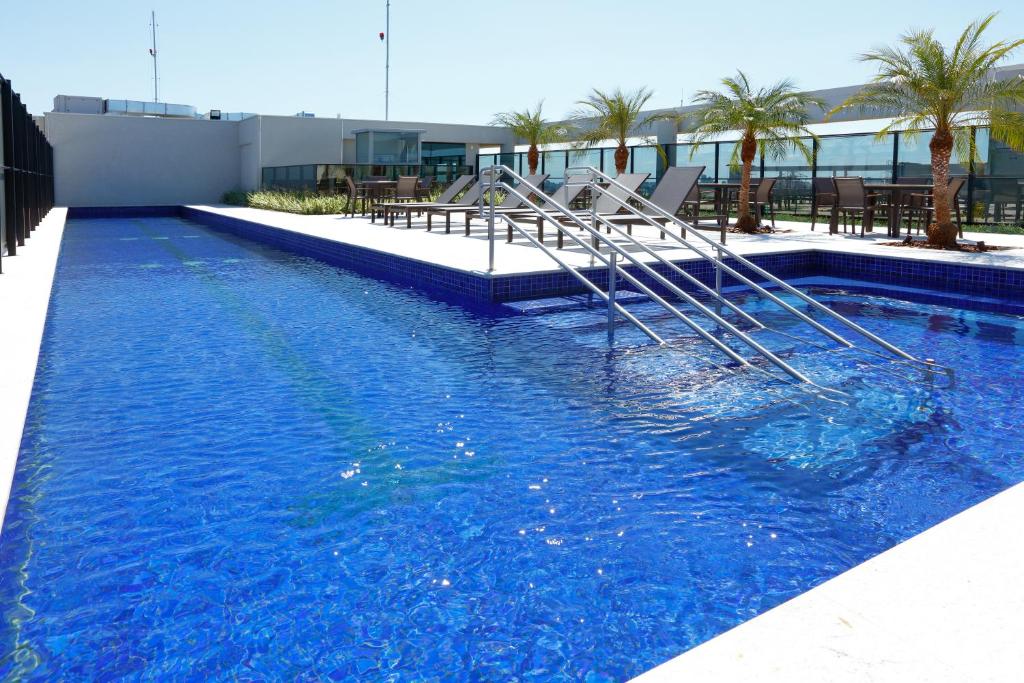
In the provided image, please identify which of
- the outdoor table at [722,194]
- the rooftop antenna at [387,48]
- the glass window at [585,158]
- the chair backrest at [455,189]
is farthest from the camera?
the rooftop antenna at [387,48]

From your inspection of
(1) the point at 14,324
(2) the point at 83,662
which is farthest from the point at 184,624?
(1) the point at 14,324

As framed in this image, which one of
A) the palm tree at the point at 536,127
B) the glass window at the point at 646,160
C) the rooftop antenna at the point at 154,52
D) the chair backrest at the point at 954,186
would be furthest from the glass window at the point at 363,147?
the rooftop antenna at the point at 154,52

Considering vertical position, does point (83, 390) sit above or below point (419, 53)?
below

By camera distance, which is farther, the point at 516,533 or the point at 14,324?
the point at 14,324

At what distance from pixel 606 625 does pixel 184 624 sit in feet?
3.97

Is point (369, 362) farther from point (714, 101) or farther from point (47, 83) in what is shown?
point (47, 83)

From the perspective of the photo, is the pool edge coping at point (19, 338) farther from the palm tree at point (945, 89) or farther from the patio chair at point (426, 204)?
the palm tree at point (945, 89)

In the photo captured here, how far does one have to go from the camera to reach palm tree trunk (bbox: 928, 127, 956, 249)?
11078mm

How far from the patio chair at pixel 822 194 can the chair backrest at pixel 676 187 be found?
3079mm

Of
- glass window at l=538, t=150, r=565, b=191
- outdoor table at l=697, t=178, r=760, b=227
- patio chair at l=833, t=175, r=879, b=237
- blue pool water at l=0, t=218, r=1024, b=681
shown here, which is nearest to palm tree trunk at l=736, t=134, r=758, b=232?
outdoor table at l=697, t=178, r=760, b=227

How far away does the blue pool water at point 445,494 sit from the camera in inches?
96.1

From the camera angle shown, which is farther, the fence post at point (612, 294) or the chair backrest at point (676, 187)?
the chair backrest at point (676, 187)

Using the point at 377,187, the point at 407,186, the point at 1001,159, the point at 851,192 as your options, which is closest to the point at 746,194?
the point at 851,192

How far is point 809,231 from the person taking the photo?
14.2m
